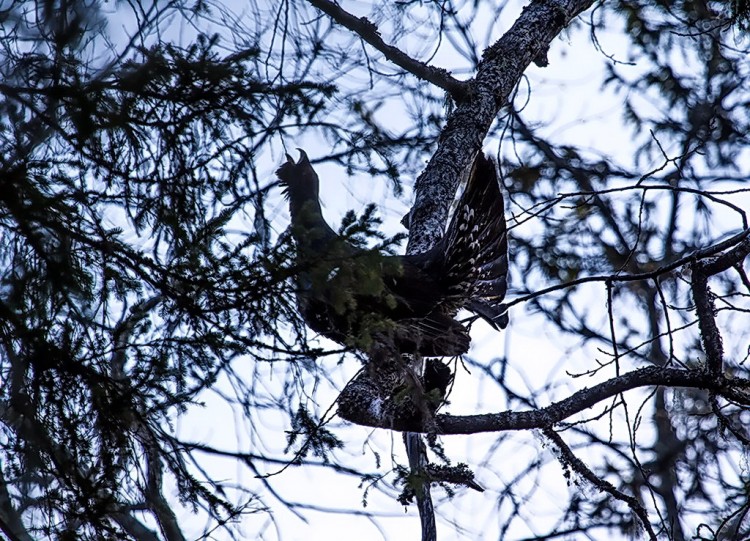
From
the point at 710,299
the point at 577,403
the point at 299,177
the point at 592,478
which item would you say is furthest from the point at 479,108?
the point at 592,478

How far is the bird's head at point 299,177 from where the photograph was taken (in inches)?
200

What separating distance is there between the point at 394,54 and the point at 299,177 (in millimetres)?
1063

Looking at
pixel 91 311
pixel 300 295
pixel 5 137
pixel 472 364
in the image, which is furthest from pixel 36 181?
pixel 472 364

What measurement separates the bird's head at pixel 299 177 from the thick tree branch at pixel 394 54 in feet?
2.96

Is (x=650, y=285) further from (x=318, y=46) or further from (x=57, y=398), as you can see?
(x=57, y=398)

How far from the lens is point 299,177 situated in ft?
16.8

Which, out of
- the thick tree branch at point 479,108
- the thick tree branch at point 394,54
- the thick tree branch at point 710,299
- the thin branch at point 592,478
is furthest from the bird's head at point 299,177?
the thick tree branch at point 710,299

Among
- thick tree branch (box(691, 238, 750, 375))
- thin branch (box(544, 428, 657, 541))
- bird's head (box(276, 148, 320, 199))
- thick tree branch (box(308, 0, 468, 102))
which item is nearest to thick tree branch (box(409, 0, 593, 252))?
thick tree branch (box(308, 0, 468, 102))

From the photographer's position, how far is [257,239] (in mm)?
2605

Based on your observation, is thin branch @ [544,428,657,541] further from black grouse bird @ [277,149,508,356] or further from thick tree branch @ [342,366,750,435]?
black grouse bird @ [277,149,508,356]

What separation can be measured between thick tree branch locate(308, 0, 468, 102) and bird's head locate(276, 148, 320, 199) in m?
0.90

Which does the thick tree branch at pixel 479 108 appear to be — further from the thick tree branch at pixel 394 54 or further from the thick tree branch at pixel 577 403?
the thick tree branch at pixel 577 403

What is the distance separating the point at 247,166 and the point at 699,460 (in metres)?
5.13

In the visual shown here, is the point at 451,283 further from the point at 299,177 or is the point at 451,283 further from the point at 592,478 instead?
the point at 299,177
